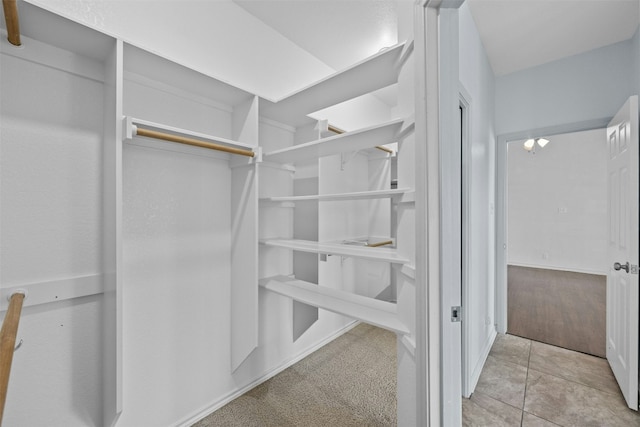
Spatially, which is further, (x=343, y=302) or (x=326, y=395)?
(x=326, y=395)

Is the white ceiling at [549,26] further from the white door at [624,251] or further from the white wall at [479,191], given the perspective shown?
the white door at [624,251]

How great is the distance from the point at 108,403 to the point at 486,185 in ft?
10.1

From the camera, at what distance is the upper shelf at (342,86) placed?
1.37 metres

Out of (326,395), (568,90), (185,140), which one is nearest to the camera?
(185,140)

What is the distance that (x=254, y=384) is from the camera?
6.81 feet

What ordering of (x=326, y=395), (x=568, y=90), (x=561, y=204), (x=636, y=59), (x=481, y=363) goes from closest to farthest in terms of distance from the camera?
(x=326, y=395)
(x=636, y=59)
(x=481, y=363)
(x=568, y=90)
(x=561, y=204)

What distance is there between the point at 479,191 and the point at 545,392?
156cm

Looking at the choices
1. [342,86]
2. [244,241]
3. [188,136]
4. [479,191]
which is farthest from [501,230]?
[188,136]

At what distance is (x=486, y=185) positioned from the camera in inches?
104

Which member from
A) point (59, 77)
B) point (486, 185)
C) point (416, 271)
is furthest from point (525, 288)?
point (59, 77)

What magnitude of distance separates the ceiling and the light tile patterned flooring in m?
2.78

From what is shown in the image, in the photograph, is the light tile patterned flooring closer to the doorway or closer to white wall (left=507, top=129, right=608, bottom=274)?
the doorway

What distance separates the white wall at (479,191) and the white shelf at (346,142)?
0.93 m

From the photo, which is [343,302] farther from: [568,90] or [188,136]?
[568,90]
